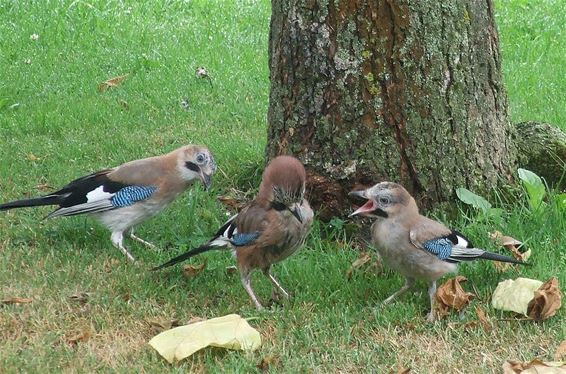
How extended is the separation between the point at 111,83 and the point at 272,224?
217 inches

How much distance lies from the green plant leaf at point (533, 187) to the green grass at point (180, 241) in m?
0.11

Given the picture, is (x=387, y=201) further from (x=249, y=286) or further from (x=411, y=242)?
(x=249, y=286)

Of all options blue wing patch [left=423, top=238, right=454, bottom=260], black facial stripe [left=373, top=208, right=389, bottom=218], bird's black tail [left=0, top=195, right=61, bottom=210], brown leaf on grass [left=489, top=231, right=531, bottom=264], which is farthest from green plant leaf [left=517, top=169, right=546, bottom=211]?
bird's black tail [left=0, top=195, right=61, bottom=210]

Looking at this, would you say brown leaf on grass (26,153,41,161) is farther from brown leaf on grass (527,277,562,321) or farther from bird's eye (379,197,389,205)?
brown leaf on grass (527,277,562,321)

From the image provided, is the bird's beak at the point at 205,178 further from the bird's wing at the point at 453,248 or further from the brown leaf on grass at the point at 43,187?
the bird's wing at the point at 453,248

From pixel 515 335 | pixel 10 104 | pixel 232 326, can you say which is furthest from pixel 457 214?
pixel 10 104

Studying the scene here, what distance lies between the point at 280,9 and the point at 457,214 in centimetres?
186

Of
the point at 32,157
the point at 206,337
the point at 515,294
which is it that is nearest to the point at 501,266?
the point at 515,294

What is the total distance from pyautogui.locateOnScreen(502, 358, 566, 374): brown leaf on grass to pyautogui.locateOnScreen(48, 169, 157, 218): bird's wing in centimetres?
295

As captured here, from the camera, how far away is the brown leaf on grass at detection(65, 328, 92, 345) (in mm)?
5020

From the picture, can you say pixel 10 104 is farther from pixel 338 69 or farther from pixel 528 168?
pixel 528 168

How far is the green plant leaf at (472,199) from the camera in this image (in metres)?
6.29

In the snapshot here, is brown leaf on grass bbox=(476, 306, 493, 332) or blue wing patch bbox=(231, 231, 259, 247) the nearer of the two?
brown leaf on grass bbox=(476, 306, 493, 332)

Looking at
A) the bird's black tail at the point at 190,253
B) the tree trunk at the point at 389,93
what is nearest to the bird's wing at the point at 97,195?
the bird's black tail at the point at 190,253
